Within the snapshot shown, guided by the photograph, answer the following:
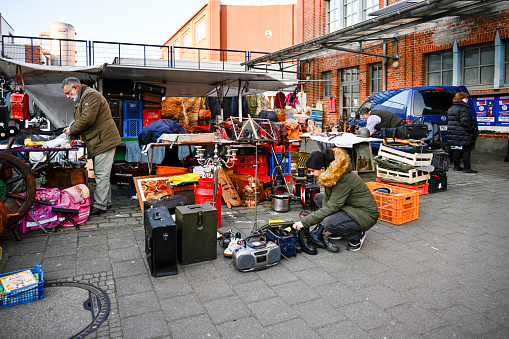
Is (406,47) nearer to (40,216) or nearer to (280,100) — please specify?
(280,100)

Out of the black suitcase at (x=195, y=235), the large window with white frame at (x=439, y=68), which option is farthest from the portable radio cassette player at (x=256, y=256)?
the large window with white frame at (x=439, y=68)

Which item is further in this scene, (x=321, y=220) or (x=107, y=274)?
(x=321, y=220)

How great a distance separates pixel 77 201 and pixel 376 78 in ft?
50.0

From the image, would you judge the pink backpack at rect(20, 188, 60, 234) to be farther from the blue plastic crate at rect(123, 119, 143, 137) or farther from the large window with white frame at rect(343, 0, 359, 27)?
the large window with white frame at rect(343, 0, 359, 27)

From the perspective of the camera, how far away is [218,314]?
332cm

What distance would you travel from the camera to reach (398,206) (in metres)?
5.90

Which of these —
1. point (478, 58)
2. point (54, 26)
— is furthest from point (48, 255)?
point (54, 26)

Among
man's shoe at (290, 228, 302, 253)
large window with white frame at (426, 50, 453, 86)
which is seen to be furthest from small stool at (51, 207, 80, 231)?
large window with white frame at (426, 50, 453, 86)

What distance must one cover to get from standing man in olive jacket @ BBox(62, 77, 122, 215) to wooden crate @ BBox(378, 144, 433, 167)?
538cm

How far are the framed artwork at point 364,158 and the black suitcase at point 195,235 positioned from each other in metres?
6.49

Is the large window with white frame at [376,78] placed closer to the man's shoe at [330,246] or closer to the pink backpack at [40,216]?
the man's shoe at [330,246]

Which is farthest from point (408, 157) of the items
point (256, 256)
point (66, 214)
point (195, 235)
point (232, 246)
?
point (66, 214)

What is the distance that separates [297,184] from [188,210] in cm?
313

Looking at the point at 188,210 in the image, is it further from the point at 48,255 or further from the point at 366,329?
the point at 366,329
